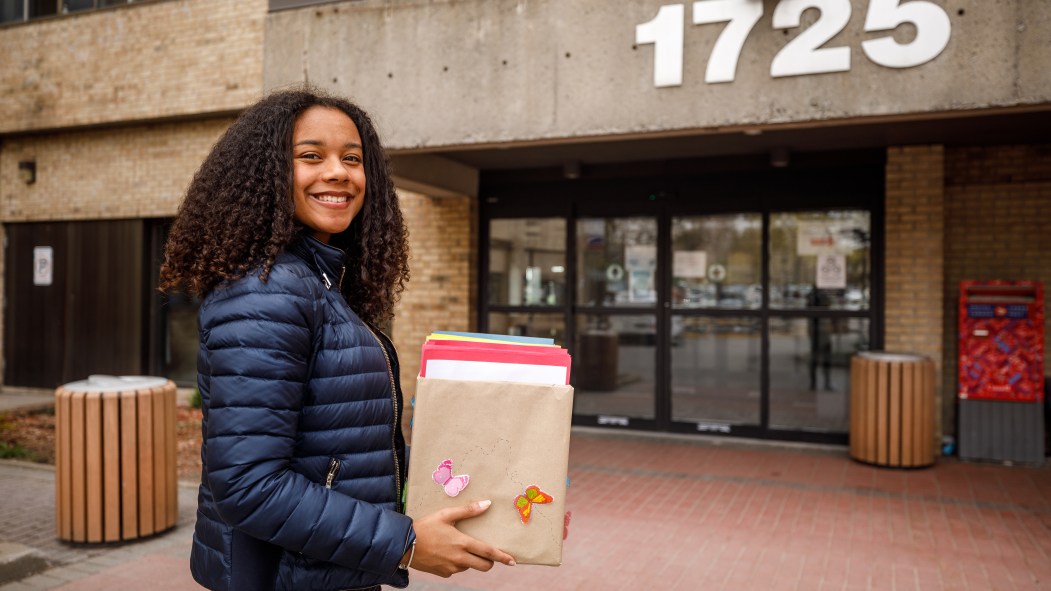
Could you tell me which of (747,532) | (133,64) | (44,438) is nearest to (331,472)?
(747,532)

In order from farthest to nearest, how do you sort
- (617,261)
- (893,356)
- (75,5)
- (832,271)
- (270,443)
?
(75,5)
(617,261)
(832,271)
(893,356)
(270,443)

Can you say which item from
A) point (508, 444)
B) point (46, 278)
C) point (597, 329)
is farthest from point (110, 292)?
point (508, 444)

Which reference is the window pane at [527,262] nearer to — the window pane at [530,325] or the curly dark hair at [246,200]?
the window pane at [530,325]

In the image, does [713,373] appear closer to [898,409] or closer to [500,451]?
[898,409]

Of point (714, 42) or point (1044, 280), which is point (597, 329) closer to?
point (714, 42)

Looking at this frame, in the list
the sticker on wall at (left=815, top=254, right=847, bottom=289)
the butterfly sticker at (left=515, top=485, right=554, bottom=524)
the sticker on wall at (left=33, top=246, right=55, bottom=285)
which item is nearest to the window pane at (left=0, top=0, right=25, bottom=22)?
the sticker on wall at (left=33, top=246, right=55, bottom=285)

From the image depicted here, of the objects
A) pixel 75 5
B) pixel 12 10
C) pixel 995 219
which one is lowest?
pixel 995 219

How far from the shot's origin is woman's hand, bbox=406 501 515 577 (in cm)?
158

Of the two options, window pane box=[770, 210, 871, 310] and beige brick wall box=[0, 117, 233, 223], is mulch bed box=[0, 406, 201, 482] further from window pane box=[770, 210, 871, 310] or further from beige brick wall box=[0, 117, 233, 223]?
window pane box=[770, 210, 871, 310]

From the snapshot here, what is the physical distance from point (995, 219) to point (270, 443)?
26.5 feet

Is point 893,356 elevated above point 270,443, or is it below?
below

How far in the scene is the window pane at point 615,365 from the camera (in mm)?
8586

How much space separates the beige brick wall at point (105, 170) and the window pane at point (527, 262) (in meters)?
4.58

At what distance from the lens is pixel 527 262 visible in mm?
9070
